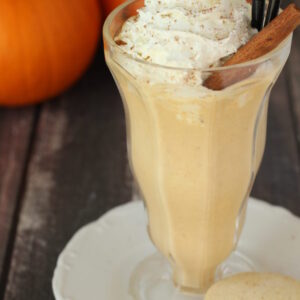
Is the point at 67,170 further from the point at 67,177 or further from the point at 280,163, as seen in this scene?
the point at 280,163

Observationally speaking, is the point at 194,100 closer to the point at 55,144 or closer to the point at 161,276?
the point at 161,276

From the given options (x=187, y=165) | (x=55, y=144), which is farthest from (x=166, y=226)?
(x=55, y=144)

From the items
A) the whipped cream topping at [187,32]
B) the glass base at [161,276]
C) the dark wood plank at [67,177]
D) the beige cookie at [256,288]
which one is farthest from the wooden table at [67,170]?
the whipped cream topping at [187,32]

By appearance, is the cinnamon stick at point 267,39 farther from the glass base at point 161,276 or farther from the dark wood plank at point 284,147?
the dark wood plank at point 284,147

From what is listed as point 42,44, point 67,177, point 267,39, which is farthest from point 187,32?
point 42,44

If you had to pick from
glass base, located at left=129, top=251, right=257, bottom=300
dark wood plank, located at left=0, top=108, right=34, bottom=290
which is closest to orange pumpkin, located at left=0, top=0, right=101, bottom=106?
dark wood plank, located at left=0, top=108, right=34, bottom=290

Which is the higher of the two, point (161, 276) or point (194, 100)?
point (194, 100)

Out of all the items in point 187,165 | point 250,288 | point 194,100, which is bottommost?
point 250,288
